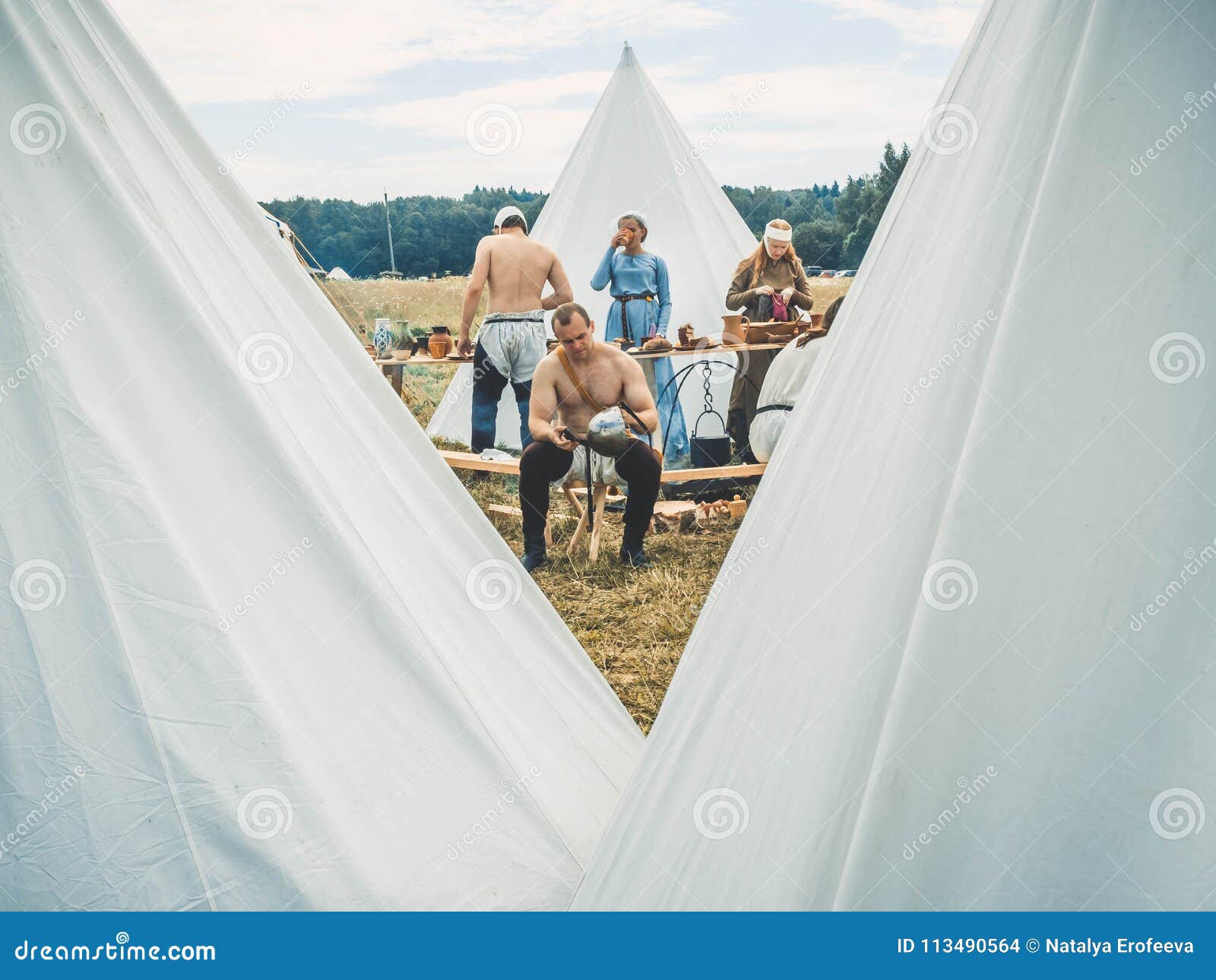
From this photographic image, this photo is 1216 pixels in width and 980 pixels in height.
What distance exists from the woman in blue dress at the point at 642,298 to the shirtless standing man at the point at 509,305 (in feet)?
2.01

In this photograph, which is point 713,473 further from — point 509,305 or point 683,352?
point 509,305

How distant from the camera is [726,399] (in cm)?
614

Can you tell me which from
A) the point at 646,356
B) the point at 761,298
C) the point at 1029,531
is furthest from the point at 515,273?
the point at 1029,531

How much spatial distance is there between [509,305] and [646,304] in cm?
103

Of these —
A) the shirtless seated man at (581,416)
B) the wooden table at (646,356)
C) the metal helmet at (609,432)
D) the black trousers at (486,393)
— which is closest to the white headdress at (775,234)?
the wooden table at (646,356)

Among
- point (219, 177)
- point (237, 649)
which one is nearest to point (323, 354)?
point (219, 177)

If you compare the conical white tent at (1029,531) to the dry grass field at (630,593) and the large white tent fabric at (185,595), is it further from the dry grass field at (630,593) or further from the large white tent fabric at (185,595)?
the dry grass field at (630,593)

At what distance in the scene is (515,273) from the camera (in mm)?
4902

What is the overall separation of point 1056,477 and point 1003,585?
148mm

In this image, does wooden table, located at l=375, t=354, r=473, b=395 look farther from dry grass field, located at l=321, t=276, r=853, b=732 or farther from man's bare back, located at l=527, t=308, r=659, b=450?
man's bare back, located at l=527, t=308, r=659, b=450

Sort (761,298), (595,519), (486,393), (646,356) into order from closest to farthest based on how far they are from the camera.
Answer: (595,519), (486,393), (646,356), (761,298)

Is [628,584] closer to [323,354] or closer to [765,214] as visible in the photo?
[323,354]

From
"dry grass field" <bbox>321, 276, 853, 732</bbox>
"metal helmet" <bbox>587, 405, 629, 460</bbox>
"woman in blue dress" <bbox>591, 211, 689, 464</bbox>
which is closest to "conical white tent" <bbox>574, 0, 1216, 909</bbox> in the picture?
"dry grass field" <bbox>321, 276, 853, 732</bbox>

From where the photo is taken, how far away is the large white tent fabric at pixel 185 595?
4.77 ft
